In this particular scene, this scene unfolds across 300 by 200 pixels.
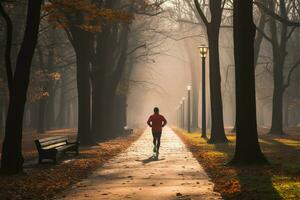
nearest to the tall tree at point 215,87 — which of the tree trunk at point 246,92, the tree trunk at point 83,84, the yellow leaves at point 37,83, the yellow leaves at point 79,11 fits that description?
the tree trunk at point 83,84

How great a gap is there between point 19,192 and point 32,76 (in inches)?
1594

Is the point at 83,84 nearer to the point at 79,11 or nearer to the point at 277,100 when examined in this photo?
the point at 79,11

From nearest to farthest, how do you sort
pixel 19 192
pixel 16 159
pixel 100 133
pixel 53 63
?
pixel 19 192 → pixel 16 159 → pixel 100 133 → pixel 53 63

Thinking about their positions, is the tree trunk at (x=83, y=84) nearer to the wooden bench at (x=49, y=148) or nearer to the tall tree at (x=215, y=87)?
the tall tree at (x=215, y=87)

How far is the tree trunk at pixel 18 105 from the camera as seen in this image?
15.4 metres

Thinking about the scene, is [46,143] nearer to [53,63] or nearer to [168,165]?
[168,165]

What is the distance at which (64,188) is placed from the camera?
12555 mm

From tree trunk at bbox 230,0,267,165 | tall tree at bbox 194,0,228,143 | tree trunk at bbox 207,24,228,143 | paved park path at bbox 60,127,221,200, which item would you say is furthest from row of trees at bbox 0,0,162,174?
tree trunk at bbox 230,0,267,165

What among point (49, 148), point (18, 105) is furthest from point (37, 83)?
point (18, 105)

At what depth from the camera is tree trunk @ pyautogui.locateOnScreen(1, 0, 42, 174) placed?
50.5 ft

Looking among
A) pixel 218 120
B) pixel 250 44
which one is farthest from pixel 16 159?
pixel 218 120

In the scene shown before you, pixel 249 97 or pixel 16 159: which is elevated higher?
pixel 249 97

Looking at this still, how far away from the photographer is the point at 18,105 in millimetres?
15656

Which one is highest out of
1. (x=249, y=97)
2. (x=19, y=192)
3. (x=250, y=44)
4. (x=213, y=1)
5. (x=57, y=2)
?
(x=213, y=1)
